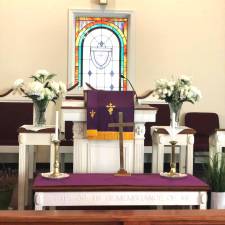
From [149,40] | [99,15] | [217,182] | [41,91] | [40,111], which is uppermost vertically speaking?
[99,15]

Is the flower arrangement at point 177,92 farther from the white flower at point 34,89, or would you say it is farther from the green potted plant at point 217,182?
the white flower at point 34,89

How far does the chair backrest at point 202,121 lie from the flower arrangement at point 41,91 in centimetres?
303

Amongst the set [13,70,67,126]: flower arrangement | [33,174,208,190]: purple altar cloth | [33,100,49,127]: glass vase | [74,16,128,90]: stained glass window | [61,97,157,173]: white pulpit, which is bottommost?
[33,174,208,190]: purple altar cloth

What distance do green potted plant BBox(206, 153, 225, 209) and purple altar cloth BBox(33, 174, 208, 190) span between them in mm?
642

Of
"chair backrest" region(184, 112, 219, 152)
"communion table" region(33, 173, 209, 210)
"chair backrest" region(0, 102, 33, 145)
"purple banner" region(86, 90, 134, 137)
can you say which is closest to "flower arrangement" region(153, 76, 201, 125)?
"purple banner" region(86, 90, 134, 137)

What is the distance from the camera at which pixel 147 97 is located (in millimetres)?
7066

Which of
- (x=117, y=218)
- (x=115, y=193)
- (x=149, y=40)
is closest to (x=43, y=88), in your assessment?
(x=115, y=193)

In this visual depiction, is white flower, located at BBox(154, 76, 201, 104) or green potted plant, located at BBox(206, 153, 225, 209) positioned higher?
white flower, located at BBox(154, 76, 201, 104)

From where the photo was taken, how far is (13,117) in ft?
22.0

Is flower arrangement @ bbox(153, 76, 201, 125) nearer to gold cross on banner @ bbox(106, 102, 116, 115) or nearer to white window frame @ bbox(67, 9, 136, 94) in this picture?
gold cross on banner @ bbox(106, 102, 116, 115)

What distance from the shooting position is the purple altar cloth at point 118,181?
3.26 meters

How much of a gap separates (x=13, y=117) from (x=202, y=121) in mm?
Result: 3030

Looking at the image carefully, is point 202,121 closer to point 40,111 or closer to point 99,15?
point 99,15

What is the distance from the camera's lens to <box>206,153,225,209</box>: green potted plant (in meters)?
4.10
